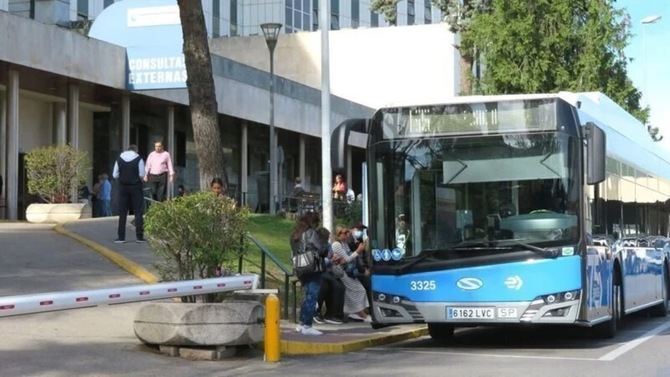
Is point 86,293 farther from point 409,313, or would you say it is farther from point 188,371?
point 409,313

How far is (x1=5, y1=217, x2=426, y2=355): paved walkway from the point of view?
11906 millimetres

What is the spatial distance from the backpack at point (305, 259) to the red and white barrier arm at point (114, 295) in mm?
1523

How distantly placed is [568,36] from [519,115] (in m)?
20.6

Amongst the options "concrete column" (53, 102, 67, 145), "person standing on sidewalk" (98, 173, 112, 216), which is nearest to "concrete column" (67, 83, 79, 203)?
"concrete column" (53, 102, 67, 145)

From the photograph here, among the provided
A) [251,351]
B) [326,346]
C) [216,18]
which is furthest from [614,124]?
[216,18]

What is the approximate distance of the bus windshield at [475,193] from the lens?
11461mm

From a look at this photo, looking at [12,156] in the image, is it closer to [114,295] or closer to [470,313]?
[470,313]

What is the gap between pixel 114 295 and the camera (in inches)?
362

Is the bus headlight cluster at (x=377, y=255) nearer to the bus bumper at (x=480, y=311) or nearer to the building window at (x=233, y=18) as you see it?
the bus bumper at (x=480, y=311)

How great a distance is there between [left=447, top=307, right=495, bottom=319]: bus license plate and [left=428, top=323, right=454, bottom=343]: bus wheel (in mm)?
1907

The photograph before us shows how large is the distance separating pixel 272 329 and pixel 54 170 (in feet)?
40.1

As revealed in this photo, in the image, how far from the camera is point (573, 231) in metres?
11.4

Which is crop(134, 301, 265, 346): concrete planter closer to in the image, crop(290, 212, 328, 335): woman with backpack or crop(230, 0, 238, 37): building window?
crop(290, 212, 328, 335): woman with backpack

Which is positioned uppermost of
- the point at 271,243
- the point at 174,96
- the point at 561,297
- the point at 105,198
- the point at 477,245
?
the point at 174,96
